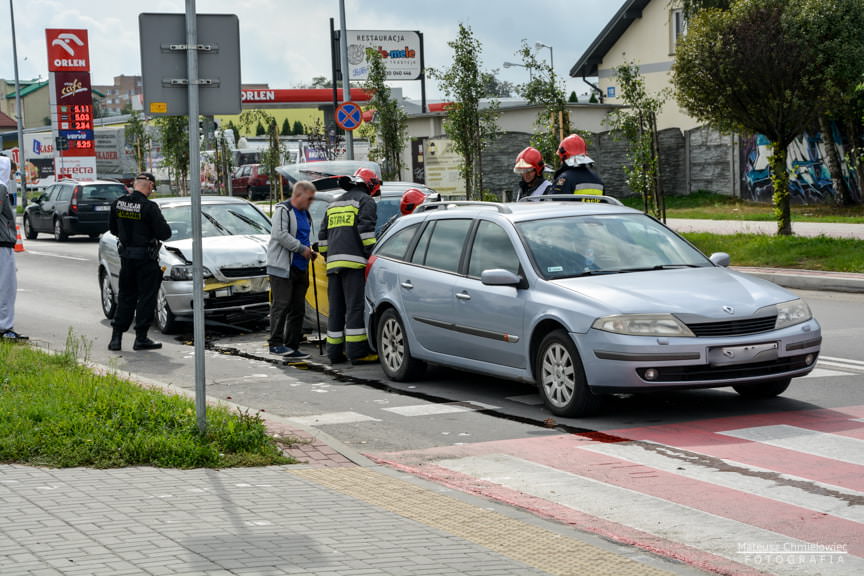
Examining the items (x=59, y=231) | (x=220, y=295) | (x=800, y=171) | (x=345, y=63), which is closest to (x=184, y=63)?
(x=220, y=295)

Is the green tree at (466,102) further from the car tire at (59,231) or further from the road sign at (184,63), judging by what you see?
the road sign at (184,63)

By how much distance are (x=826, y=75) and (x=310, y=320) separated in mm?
11255

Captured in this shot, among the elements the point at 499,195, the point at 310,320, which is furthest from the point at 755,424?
the point at 499,195

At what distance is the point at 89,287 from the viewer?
68.3 ft

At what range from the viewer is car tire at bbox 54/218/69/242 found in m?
33.7

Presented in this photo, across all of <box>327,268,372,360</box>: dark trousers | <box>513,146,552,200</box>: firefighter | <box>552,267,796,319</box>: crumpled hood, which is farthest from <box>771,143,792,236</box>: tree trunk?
<box>552,267,796,319</box>: crumpled hood

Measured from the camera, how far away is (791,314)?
8.71 meters

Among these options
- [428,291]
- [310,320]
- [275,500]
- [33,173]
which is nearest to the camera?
[275,500]

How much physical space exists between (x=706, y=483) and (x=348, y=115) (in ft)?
80.7

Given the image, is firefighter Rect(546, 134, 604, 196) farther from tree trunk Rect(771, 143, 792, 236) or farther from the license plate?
tree trunk Rect(771, 143, 792, 236)

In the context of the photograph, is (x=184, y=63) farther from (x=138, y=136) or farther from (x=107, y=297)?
(x=138, y=136)

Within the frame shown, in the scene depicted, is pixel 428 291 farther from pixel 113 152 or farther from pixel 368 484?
pixel 113 152

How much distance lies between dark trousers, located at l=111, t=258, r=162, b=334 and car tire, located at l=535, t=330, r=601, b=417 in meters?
5.89

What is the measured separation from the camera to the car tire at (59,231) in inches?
1326
